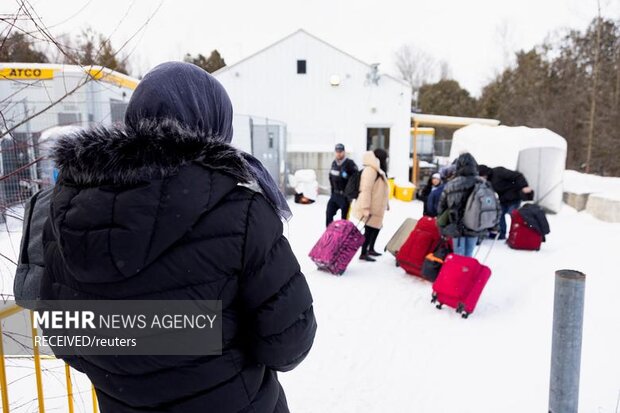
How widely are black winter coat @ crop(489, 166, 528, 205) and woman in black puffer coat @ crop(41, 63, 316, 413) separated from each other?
27.9ft

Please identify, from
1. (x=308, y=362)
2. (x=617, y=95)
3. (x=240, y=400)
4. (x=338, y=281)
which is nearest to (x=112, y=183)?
(x=240, y=400)

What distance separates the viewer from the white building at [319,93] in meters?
18.1

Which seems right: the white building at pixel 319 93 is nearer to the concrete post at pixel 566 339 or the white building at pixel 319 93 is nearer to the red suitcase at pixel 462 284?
the red suitcase at pixel 462 284

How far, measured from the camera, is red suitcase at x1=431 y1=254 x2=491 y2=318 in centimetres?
479

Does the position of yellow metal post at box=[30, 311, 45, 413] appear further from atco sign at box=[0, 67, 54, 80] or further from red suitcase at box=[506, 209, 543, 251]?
red suitcase at box=[506, 209, 543, 251]

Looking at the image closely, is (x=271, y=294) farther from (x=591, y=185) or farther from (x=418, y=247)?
(x=591, y=185)

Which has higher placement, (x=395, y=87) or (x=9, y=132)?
(x=395, y=87)

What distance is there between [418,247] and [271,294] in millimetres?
5131

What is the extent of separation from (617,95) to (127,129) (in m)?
23.7

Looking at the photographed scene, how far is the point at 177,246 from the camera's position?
1213mm

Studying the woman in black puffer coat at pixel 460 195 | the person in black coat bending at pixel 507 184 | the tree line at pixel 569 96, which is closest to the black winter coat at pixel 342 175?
the woman in black puffer coat at pixel 460 195

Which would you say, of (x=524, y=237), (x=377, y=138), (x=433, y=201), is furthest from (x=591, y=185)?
(x=433, y=201)

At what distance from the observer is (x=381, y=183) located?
22.2 ft

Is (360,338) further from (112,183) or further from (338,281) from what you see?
(112,183)
